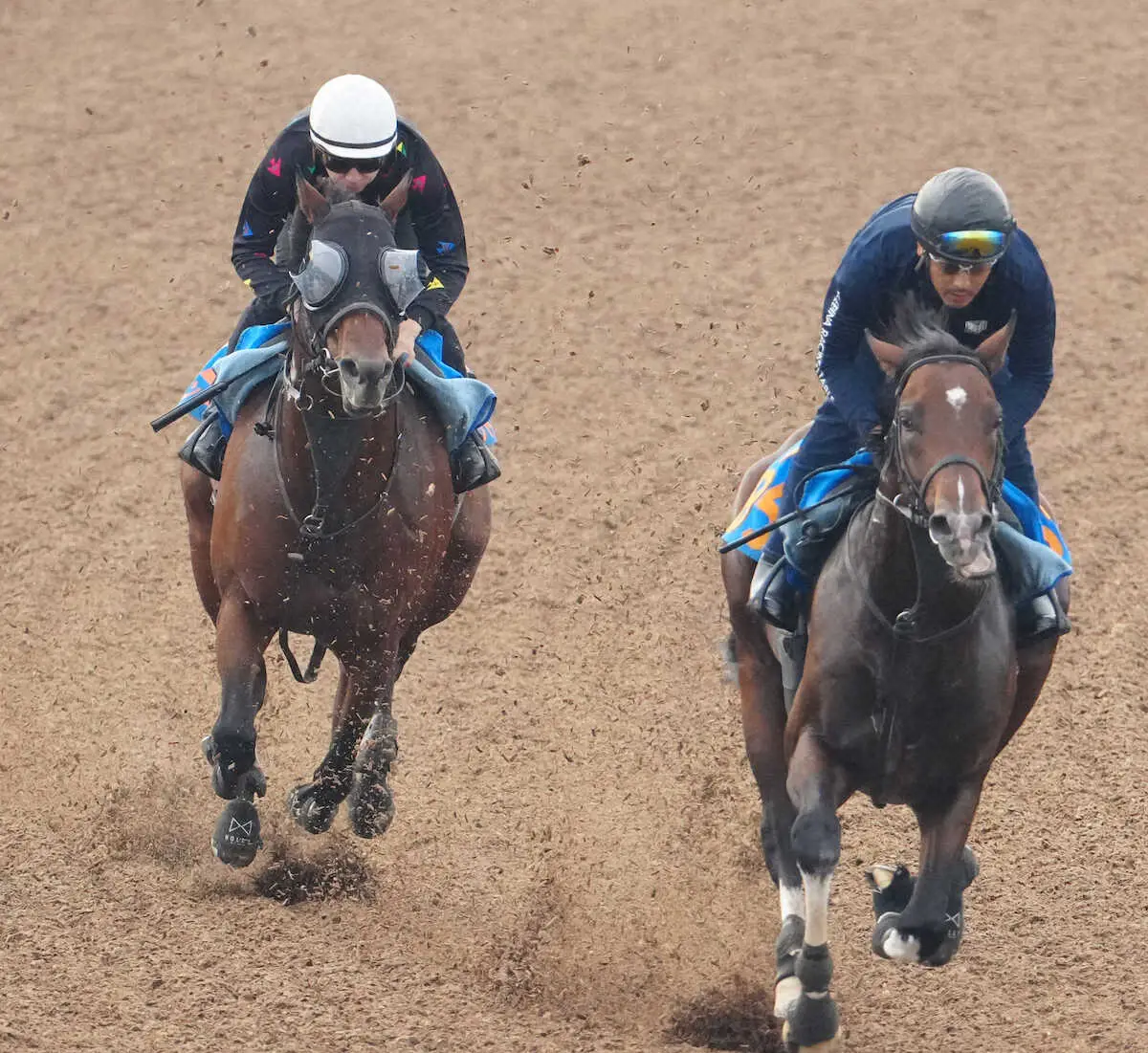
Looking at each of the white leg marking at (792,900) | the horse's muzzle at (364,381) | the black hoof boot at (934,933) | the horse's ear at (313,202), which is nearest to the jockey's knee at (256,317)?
the horse's ear at (313,202)

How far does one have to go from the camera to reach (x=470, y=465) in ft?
26.0

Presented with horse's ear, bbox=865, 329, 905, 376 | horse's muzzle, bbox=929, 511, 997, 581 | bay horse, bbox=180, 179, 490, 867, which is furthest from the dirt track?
horse's ear, bbox=865, 329, 905, 376

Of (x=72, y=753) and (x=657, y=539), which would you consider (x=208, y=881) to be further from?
(x=657, y=539)

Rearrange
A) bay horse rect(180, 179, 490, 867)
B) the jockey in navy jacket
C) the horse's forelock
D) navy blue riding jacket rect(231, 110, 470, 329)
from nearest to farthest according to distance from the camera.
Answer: the horse's forelock → the jockey in navy jacket → bay horse rect(180, 179, 490, 867) → navy blue riding jacket rect(231, 110, 470, 329)

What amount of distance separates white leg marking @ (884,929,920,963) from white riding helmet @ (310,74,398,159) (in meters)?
3.50

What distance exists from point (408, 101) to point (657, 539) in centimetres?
620

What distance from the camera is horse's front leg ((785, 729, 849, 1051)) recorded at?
6.41 meters

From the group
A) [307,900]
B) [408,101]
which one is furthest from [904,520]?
[408,101]

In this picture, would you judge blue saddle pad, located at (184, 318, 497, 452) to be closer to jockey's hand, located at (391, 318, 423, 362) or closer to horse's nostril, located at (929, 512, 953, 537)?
jockey's hand, located at (391, 318, 423, 362)

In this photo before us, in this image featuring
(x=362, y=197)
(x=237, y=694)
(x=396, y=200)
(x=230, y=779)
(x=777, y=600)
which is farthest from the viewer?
(x=362, y=197)

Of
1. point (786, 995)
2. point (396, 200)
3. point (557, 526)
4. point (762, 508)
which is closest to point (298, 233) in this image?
point (396, 200)

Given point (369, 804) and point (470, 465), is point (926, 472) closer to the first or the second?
point (470, 465)

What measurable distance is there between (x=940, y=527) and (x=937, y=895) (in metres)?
1.48

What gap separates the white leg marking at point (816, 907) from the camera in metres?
6.48
